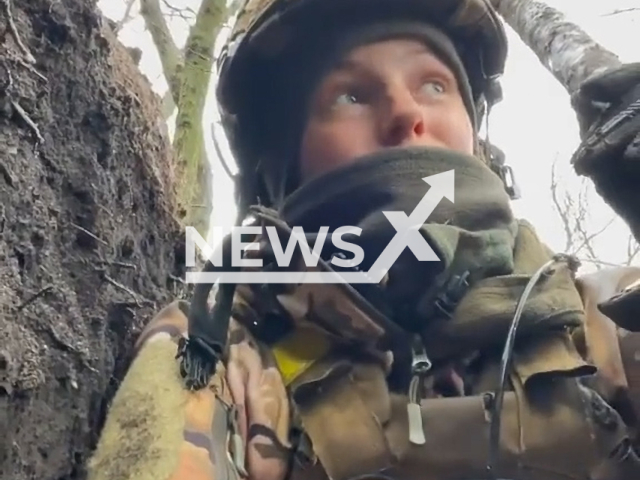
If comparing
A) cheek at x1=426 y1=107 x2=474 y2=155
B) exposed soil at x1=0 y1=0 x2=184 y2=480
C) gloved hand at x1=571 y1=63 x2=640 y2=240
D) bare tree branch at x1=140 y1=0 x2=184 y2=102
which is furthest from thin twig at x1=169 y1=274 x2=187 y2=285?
bare tree branch at x1=140 y1=0 x2=184 y2=102

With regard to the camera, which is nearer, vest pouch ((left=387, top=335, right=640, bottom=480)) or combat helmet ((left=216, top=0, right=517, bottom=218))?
vest pouch ((left=387, top=335, right=640, bottom=480))

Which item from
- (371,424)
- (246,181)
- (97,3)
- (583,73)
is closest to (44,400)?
(371,424)

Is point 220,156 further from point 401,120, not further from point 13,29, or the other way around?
point 13,29

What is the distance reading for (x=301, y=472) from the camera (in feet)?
4.66

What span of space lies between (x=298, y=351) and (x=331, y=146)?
0.45m

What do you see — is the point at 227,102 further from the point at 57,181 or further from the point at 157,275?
the point at 57,181

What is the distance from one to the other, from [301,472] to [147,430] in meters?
0.24

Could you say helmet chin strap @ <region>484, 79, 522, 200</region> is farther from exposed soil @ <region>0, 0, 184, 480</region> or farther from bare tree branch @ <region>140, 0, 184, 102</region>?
bare tree branch @ <region>140, 0, 184, 102</region>

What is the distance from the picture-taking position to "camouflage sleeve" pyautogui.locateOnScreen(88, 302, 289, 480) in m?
1.32

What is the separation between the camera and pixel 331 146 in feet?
6.05

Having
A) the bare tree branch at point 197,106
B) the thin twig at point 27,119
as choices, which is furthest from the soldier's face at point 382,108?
the bare tree branch at point 197,106

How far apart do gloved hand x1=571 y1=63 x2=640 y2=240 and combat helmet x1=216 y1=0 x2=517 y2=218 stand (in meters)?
0.59

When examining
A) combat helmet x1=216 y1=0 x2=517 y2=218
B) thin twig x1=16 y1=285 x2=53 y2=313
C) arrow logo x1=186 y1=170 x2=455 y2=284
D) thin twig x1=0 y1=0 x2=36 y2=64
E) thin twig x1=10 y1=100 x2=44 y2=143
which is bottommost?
thin twig x1=16 y1=285 x2=53 y2=313

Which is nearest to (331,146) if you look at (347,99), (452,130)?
(347,99)
